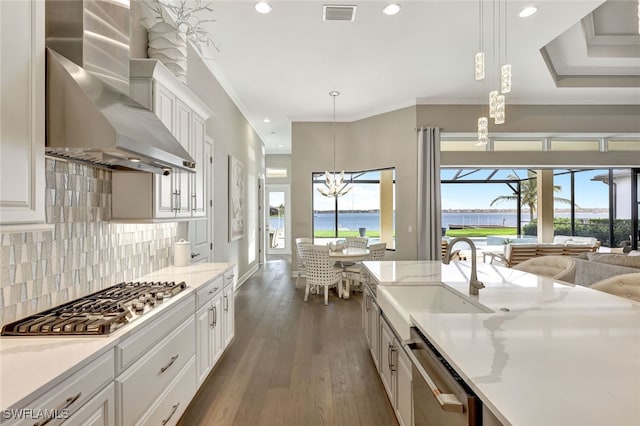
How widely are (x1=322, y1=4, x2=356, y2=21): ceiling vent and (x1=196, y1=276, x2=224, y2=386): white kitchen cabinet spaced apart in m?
2.90

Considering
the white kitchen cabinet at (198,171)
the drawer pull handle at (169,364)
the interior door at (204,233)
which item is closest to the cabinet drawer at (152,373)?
the drawer pull handle at (169,364)

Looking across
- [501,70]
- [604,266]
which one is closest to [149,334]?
[501,70]

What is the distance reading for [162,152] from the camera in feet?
5.85

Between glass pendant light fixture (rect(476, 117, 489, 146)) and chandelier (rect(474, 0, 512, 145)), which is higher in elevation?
chandelier (rect(474, 0, 512, 145))

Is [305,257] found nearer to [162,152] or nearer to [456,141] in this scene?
[162,152]

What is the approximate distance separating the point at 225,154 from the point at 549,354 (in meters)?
4.93

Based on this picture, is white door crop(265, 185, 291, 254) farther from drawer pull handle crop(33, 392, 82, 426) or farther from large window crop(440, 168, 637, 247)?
drawer pull handle crop(33, 392, 82, 426)

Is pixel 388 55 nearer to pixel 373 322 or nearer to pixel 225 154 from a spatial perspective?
pixel 225 154

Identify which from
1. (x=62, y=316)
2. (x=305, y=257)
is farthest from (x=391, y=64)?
(x=62, y=316)

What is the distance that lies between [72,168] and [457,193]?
948 cm

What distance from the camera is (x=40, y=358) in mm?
1146

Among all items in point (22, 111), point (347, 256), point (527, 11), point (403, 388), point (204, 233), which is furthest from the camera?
point (347, 256)

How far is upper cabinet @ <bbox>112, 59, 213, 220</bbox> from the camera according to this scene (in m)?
2.17

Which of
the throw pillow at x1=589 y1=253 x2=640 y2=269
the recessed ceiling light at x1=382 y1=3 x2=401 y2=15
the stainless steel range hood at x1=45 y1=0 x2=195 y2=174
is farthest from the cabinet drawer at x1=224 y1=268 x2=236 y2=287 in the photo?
the throw pillow at x1=589 y1=253 x2=640 y2=269
